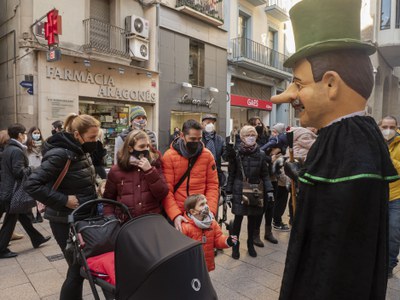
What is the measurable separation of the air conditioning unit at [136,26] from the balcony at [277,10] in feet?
30.6

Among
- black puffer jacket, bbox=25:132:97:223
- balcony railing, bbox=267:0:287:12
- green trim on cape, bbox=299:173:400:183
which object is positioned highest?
balcony railing, bbox=267:0:287:12

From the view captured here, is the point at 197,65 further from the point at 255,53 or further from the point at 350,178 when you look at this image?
the point at 350,178

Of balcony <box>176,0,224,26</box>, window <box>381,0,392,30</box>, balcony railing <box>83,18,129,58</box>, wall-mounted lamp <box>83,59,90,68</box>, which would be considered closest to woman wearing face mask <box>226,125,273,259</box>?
wall-mounted lamp <box>83,59,90,68</box>

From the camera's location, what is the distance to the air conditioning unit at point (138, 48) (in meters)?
12.5

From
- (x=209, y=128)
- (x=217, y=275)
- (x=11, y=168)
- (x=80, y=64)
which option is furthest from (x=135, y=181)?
(x=80, y=64)

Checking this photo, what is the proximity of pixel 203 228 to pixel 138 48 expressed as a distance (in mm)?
10843

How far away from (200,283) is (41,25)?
33.8 feet

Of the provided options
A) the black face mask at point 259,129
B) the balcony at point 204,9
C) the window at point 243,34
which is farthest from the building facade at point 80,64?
the black face mask at point 259,129

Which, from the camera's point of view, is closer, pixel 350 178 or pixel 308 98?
pixel 350 178

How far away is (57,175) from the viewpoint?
9.36 feet

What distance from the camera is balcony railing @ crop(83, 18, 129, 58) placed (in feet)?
36.9

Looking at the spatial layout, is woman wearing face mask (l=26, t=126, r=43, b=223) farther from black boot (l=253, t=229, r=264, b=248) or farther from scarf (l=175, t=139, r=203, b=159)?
black boot (l=253, t=229, r=264, b=248)

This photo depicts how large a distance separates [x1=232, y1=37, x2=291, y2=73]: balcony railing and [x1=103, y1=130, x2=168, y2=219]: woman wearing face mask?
48.3ft

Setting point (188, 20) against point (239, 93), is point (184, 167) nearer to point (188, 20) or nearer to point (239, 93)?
point (188, 20)
